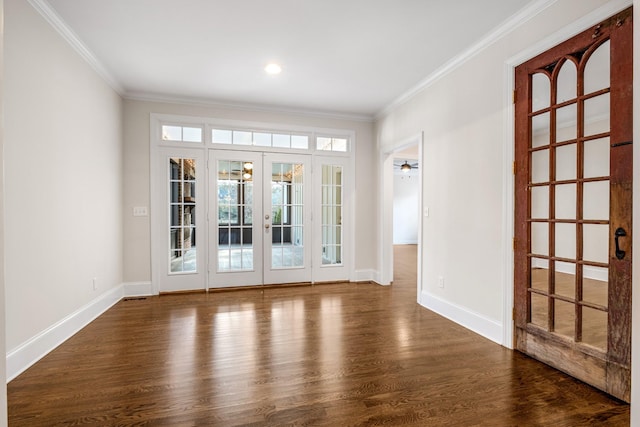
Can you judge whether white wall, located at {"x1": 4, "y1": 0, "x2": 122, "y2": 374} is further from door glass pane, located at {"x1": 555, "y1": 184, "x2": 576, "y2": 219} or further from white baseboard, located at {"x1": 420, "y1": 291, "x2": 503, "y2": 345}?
door glass pane, located at {"x1": 555, "y1": 184, "x2": 576, "y2": 219}

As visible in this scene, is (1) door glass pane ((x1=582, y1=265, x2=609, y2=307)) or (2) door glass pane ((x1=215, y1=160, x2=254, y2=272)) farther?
(2) door glass pane ((x1=215, y1=160, x2=254, y2=272))

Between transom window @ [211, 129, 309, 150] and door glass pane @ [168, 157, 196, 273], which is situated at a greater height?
transom window @ [211, 129, 309, 150]

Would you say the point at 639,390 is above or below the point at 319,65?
below

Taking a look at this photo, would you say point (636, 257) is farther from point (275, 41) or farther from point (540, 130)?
point (275, 41)

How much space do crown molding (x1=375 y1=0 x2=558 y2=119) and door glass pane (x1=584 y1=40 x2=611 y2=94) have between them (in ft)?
1.83

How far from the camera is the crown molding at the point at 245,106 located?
14.3ft

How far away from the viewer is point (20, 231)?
2301mm

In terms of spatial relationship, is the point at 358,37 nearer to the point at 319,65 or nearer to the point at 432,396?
the point at 319,65

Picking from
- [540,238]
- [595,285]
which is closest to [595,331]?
[595,285]

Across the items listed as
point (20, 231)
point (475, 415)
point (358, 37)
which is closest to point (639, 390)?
point (475, 415)

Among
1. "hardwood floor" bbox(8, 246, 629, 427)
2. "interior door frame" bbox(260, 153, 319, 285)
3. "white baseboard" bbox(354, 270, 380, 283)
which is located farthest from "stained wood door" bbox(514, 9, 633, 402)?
"interior door frame" bbox(260, 153, 319, 285)

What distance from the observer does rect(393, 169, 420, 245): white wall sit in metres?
11.5

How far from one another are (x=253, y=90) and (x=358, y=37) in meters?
1.75

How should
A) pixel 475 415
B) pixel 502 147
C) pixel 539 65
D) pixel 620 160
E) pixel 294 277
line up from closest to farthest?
pixel 475 415
pixel 620 160
pixel 539 65
pixel 502 147
pixel 294 277
